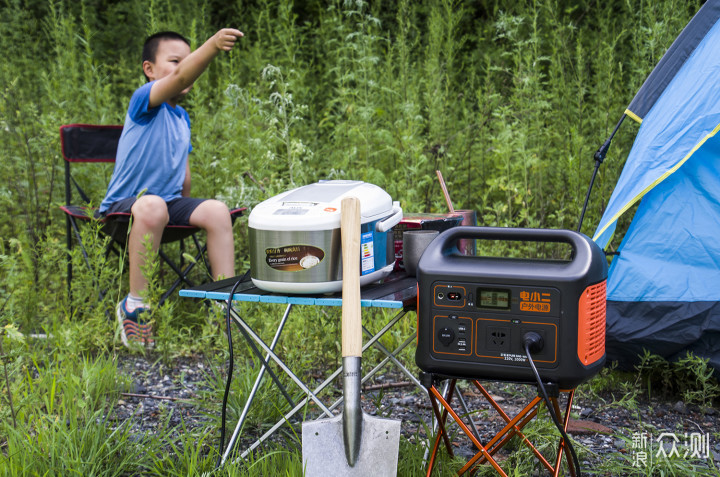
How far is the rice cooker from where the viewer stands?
1692 millimetres

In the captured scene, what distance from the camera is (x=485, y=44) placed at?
6.05 metres

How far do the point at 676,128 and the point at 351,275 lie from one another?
5.24 feet

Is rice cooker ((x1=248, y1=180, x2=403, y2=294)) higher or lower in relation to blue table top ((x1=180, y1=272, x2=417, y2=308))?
higher

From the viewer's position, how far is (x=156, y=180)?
11.4 feet

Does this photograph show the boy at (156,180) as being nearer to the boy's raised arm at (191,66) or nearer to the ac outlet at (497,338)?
the boy's raised arm at (191,66)

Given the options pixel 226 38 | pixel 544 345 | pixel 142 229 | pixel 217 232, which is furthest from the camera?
pixel 217 232

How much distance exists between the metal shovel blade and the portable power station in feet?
0.72

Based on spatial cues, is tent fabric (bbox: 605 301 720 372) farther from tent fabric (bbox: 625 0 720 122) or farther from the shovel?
the shovel

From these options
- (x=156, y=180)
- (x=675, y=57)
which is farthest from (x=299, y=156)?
(x=675, y=57)

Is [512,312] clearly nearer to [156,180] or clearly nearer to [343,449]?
[343,449]

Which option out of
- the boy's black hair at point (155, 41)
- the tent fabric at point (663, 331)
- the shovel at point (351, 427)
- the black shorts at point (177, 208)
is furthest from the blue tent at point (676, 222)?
the boy's black hair at point (155, 41)

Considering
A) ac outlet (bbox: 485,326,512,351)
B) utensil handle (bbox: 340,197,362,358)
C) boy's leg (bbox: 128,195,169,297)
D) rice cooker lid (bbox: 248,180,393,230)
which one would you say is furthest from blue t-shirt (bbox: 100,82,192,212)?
ac outlet (bbox: 485,326,512,351)

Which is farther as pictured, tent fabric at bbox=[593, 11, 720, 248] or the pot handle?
tent fabric at bbox=[593, 11, 720, 248]

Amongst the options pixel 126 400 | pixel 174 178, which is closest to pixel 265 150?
pixel 174 178
